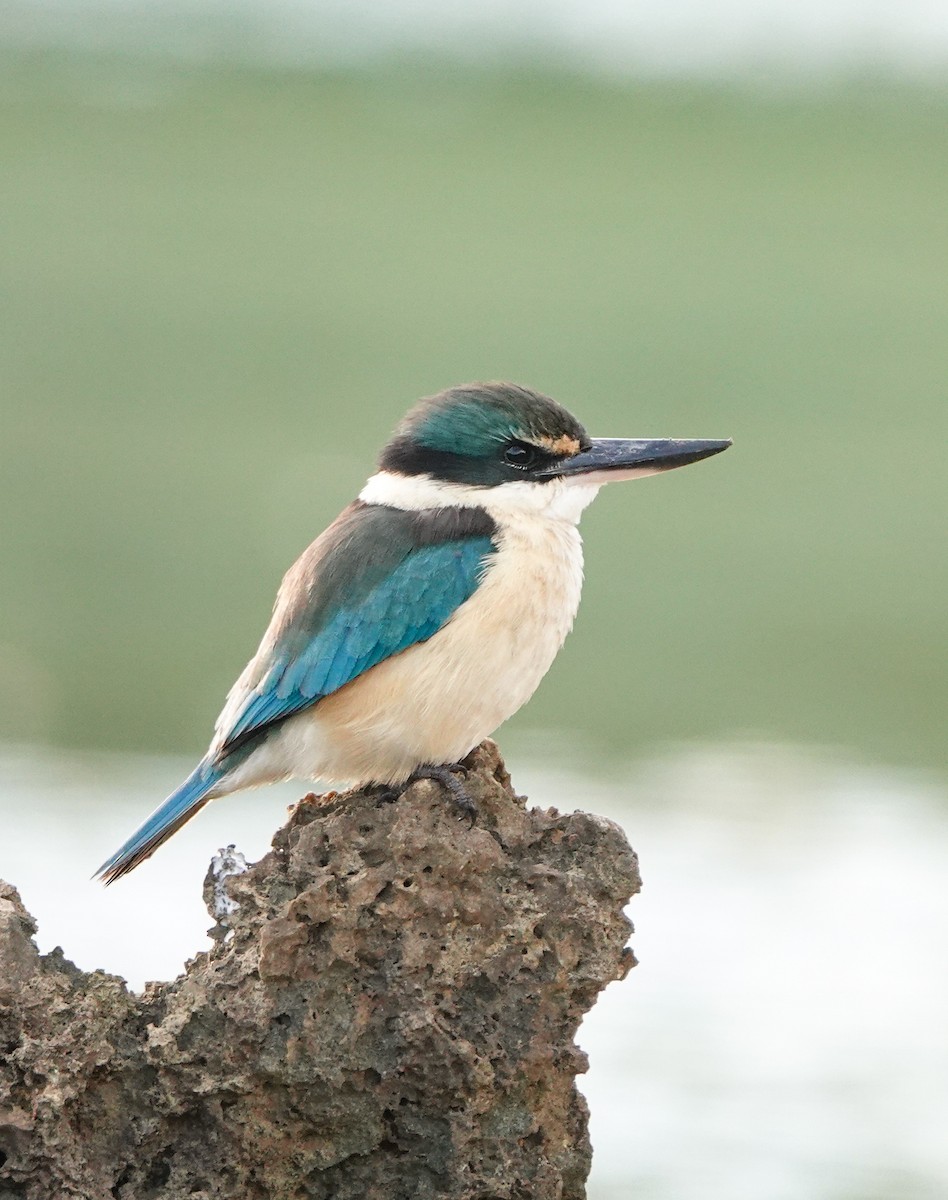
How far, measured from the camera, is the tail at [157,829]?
472 centimetres

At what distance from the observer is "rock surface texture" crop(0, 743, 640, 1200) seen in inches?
162

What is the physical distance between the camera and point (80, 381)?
56.6 ft

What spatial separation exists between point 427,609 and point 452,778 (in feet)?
1.61

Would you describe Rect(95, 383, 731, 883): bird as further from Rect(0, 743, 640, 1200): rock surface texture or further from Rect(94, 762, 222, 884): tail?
Rect(0, 743, 640, 1200): rock surface texture

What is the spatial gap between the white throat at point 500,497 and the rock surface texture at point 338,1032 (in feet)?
3.07

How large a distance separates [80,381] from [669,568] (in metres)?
5.49

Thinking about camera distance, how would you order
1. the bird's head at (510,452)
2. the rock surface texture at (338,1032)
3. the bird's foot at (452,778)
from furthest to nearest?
the bird's head at (510,452) → the bird's foot at (452,778) → the rock surface texture at (338,1032)

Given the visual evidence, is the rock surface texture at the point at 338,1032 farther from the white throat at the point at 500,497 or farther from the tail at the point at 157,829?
the white throat at the point at 500,497

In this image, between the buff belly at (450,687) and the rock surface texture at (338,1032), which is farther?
the buff belly at (450,687)

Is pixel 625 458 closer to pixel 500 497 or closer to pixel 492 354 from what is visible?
pixel 500 497

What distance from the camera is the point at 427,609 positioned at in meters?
4.87

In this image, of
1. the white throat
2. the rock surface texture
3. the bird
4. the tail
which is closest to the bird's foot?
the bird

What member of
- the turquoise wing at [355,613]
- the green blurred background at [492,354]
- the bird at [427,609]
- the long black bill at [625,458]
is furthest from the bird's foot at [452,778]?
the green blurred background at [492,354]

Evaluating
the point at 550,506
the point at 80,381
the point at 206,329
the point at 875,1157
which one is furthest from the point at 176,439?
the point at 550,506
